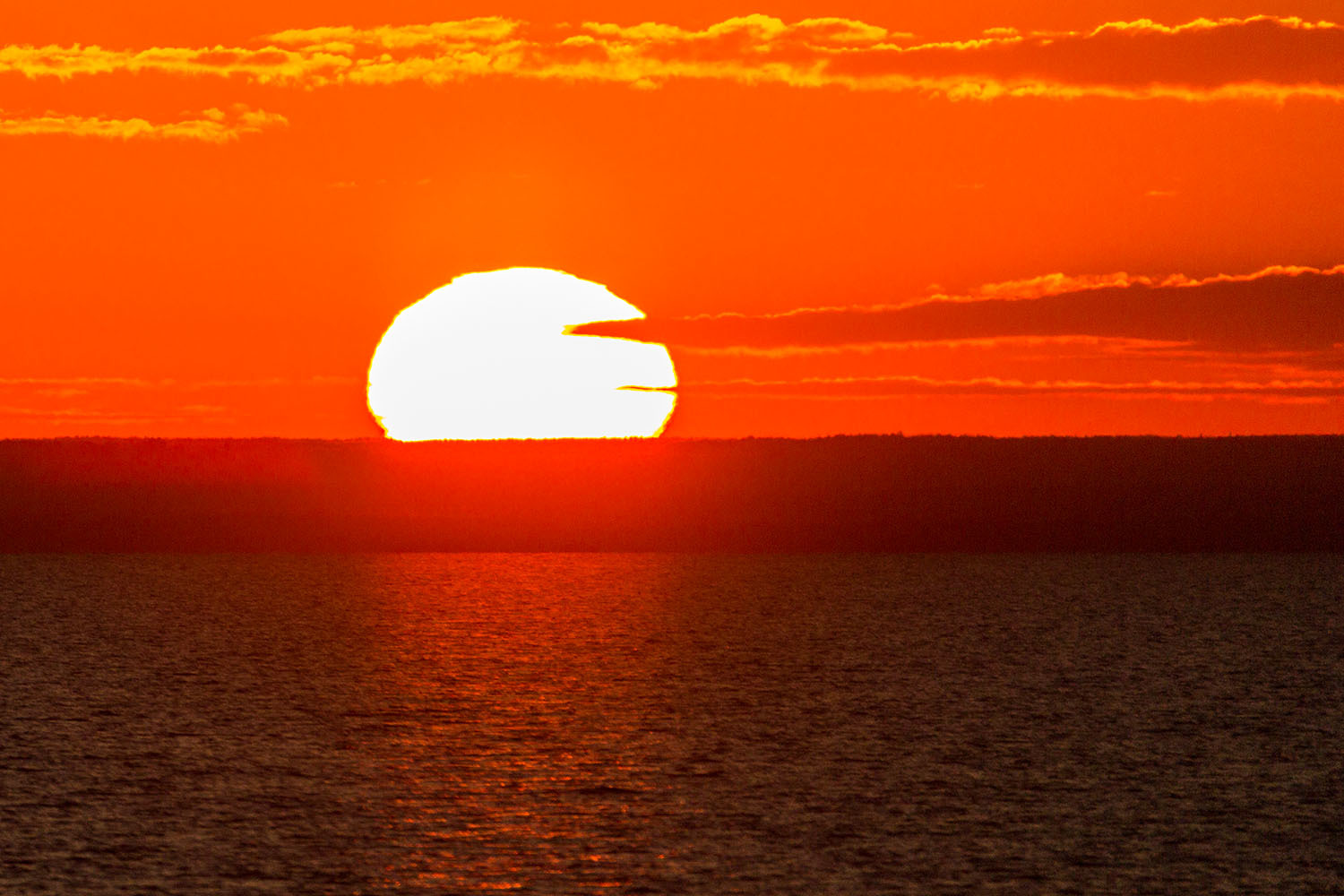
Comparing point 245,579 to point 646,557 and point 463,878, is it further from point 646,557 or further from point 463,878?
point 463,878

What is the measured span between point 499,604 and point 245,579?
1122 inches

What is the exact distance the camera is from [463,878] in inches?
825

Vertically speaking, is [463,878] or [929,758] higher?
[929,758]

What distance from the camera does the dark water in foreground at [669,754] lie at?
21859 mm

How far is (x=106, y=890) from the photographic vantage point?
2038 cm

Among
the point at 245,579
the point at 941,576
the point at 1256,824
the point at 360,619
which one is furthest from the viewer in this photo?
the point at 941,576

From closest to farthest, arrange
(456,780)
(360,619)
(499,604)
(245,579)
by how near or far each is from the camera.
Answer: (456,780) < (360,619) < (499,604) < (245,579)

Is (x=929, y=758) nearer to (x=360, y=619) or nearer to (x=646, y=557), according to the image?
(x=360, y=619)

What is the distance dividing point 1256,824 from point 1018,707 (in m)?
14.2

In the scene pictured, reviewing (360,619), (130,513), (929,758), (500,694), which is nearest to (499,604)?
(360,619)

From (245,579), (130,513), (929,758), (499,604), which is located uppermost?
(130,513)

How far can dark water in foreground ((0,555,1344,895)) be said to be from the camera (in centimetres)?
2186

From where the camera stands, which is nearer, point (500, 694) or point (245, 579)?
point (500, 694)

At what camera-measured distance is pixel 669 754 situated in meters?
30.9
